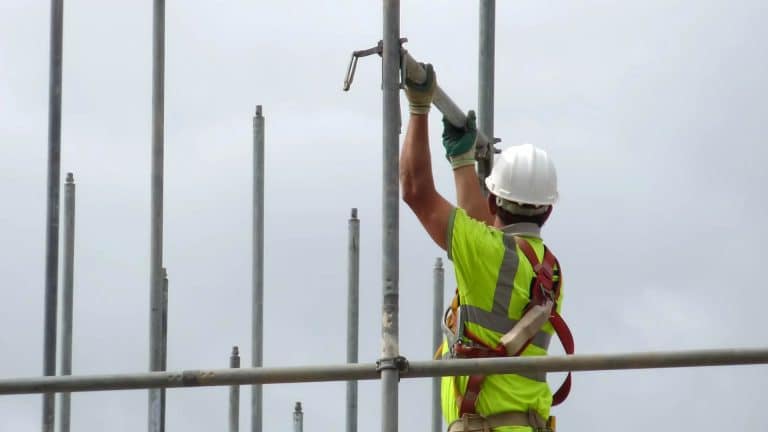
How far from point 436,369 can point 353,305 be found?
10654 mm

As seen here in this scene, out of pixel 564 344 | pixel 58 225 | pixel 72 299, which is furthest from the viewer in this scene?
pixel 72 299

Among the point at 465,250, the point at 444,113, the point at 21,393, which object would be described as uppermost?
the point at 444,113

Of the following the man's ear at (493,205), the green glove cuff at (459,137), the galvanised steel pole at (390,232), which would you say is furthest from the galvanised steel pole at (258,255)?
the galvanised steel pole at (390,232)

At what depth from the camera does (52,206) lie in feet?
49.4

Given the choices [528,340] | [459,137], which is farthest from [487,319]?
[459,137]

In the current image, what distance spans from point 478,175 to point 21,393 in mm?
2891

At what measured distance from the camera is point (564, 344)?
989 cm

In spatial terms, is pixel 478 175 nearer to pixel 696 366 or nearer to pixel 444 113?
pixel 444 113

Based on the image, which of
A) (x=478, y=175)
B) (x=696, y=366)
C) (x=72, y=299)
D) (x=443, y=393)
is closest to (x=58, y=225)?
(x=72, y=299)

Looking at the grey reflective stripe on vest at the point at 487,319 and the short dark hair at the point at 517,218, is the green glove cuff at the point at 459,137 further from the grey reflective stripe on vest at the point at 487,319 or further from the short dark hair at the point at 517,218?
the grey reflective stripe on vest at the point at 487,319

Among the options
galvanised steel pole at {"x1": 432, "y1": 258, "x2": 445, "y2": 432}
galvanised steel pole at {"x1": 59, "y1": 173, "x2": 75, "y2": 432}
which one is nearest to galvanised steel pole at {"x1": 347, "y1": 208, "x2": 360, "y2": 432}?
galvanised steel pole at {"x1": 432, "y1": 258, "x2": 445, "y2": 432}

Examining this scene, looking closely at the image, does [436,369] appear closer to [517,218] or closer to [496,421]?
[496,421]

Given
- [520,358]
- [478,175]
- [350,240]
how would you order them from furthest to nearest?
1. [350,240]
2. [478,175]
3. [520,358]

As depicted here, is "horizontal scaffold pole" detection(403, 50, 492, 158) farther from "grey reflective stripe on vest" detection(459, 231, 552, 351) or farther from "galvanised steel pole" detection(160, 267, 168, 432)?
"galvanised steel pole" detection(160, 267, 168, 432)
